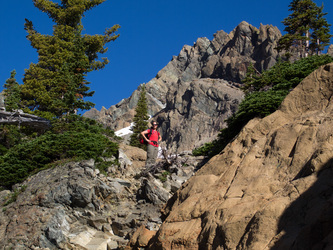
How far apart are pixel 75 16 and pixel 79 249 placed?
81.1 ft

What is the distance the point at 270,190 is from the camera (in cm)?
675

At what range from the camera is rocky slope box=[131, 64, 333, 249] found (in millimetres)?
5258

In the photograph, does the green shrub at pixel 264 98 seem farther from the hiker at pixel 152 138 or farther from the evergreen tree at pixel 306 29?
the evergreen tree at pixel 306 29

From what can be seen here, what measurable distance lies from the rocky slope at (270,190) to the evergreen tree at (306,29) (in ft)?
87.9

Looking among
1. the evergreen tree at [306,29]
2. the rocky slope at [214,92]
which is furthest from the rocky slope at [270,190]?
the rocky slope at [214,92]

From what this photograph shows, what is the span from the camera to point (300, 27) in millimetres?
34188

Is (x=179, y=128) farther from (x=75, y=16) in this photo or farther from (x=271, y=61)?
(x=75, y=16)

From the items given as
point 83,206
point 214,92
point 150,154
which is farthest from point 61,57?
point 214,92

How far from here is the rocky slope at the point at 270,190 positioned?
526 centimetres

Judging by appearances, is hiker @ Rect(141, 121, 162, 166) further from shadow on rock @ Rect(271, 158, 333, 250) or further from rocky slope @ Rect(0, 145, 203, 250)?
shadow on rock @ Rect(271, 158, 333, 250)

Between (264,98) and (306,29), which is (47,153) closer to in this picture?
(264,98)

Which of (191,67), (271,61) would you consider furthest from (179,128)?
(191,67)

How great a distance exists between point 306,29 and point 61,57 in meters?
23.1

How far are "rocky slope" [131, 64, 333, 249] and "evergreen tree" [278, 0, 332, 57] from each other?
26.8m
